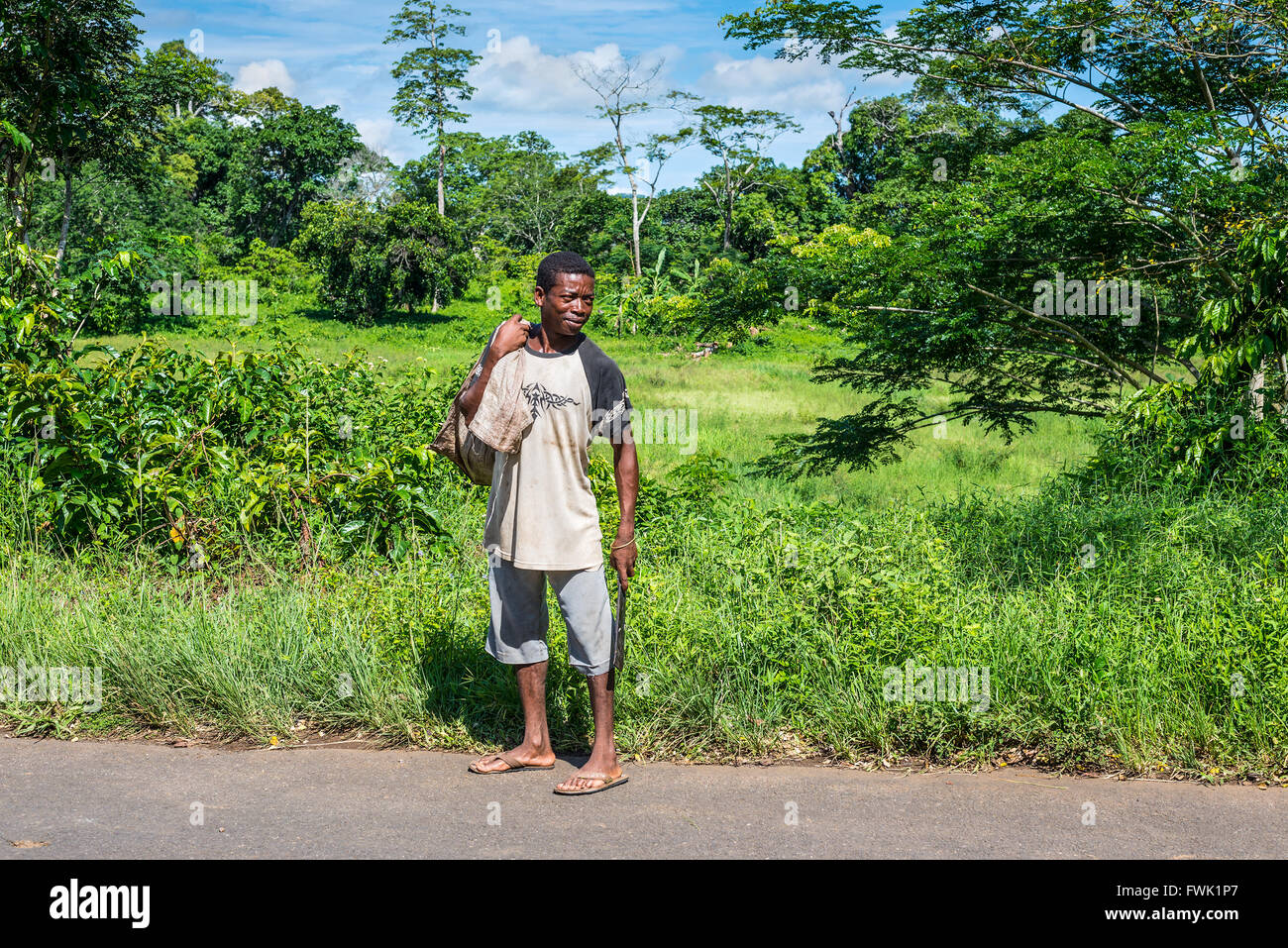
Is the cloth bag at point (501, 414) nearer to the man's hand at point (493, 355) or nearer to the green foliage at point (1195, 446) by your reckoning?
the man's hand at point (493, 355)

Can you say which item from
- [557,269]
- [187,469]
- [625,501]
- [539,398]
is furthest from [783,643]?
[187,469]

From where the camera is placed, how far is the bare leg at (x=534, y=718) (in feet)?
13.9

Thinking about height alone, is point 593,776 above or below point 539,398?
below

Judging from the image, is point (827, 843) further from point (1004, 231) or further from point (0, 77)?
point (0, 77)

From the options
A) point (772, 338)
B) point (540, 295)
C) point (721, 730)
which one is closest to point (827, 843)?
point (721, 730)

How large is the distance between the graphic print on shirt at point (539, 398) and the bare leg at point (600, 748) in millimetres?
1011

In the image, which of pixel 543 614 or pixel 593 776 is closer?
pixel 593 776

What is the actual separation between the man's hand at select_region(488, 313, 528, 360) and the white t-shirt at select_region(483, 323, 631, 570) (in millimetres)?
50

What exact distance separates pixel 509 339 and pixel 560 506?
65 centimetres

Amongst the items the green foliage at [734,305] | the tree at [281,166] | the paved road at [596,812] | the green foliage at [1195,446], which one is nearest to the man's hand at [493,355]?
the paved road at [596,812]

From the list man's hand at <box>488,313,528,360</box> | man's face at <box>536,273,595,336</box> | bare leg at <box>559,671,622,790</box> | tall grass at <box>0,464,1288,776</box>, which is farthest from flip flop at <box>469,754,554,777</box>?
man's face at <box>536,273,595,336</box>

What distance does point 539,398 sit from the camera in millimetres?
3984

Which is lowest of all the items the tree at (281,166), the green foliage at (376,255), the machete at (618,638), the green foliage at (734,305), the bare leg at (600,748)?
the bare leg at (600,748)

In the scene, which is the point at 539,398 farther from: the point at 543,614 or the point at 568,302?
the point at 543,614
